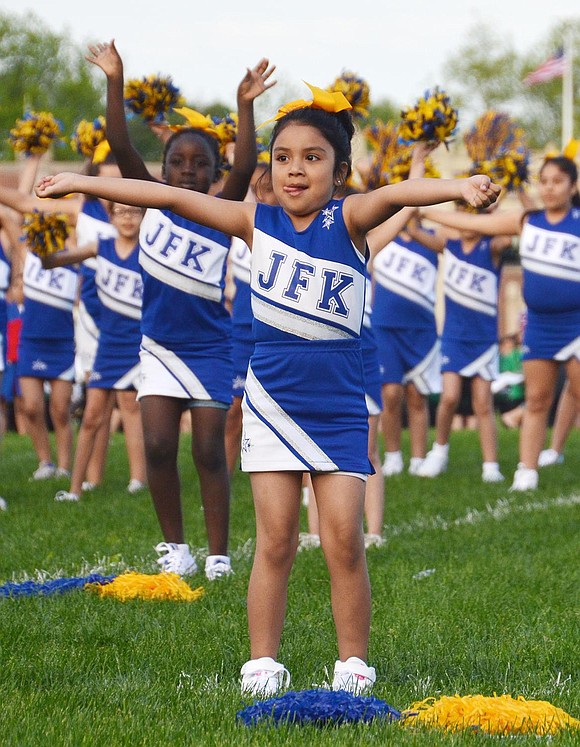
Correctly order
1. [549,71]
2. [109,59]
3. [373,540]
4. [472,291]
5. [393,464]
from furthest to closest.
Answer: [549,71] < [393,464] < [472,291] < [373,540] < [109,59]

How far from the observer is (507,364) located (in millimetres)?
19969

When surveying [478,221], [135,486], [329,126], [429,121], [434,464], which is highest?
[429,121]

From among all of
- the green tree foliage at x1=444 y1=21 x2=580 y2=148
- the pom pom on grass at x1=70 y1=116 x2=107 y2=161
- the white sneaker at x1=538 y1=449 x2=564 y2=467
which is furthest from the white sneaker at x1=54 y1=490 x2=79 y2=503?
the green tree foliage at x1=444 y1=21 x2=580 y2=148

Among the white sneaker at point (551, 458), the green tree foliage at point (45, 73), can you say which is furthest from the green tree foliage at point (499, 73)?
the white sneaker at point (551, 458)

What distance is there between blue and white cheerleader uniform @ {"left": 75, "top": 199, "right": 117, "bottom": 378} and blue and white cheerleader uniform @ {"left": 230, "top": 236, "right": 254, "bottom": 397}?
0.93 m

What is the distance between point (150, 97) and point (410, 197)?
156 inches

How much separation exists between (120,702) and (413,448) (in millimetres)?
7433

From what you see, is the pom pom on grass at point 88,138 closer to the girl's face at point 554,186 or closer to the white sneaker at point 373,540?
the girl's face at point 554,186

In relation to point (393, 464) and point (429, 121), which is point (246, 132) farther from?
point (393, 464)

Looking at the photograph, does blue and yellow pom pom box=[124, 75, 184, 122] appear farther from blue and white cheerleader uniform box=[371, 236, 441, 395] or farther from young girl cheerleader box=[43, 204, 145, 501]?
blue and white cheerleader uniform box=[371, 236, 441, 395]

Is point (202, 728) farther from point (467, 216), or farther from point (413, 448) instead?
point (413, 448)

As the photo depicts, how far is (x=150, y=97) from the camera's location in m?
7.44

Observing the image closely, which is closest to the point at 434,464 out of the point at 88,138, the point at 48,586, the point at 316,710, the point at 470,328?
the point at 470,328

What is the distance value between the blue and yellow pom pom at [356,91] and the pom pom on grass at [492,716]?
459cm
